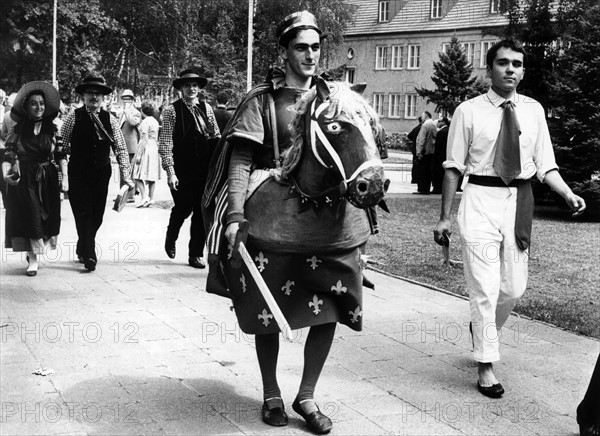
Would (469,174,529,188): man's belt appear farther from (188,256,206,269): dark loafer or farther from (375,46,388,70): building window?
(375,46,388,70): building window

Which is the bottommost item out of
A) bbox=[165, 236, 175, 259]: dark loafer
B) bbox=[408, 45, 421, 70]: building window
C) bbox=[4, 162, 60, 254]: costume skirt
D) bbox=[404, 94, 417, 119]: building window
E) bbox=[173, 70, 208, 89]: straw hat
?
bbox=[165, 236, 175, 259]: dark loafer

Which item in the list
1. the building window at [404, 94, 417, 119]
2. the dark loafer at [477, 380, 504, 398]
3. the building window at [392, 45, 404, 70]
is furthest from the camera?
the building window at [392, 45, 404, 70]

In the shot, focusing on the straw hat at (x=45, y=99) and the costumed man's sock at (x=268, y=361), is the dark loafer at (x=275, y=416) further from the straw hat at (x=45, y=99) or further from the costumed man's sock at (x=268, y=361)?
the straw hat at (x=45, y=99)

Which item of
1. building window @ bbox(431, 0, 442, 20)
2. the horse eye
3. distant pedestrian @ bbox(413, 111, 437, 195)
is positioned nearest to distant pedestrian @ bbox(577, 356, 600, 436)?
Answer: the horse eye

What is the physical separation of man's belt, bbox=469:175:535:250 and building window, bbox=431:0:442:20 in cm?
6169

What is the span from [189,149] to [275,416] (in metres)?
6.01

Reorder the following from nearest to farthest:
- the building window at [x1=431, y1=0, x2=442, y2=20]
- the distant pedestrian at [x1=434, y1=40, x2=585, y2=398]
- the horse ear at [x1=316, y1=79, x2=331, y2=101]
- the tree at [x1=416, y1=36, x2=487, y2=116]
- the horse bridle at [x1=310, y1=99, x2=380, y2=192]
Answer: the horse bridle at [x1=310, y1=99, x2=380, y2=192] < the horse ear at [x1=316, y1=79, x2=331, y2=101] < the distant pedestrian at [x1=434, y1=40, x2=585, y2=398] < the tree at [x1=416, y1=36, x2=487, y2=116] < the building window at [x1=431, y1=0, x2=442, y2=20]

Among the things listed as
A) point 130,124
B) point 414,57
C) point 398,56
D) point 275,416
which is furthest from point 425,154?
point 398,56

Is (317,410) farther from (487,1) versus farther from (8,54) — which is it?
(487,1)

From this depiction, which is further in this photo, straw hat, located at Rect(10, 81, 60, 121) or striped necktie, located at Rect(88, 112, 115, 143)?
striped necktie, located at Rect(88, 112, 115, 143)

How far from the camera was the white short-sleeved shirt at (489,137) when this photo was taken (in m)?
6.30

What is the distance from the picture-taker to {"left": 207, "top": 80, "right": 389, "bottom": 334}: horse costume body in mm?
4840

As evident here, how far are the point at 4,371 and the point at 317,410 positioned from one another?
2388mm

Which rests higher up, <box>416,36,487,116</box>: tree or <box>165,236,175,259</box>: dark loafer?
<box>416,36,487,116</box>: tree
